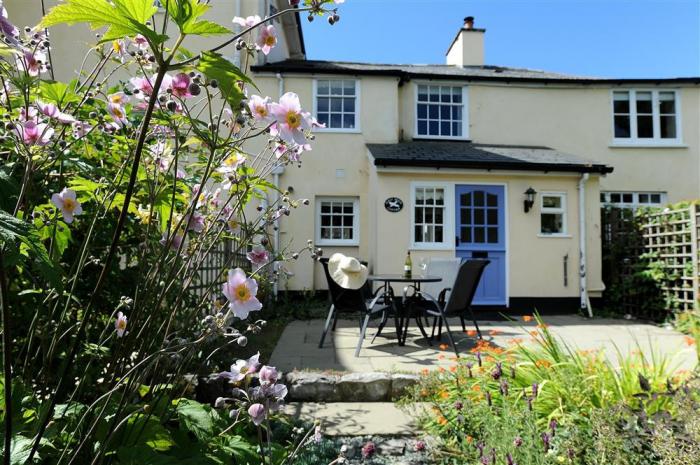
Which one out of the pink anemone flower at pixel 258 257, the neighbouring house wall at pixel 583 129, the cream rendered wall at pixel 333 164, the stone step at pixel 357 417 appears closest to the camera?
the pink anemone flower at pixel 258 257

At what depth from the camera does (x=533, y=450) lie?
71.0 inches

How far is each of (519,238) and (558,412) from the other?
6.71m

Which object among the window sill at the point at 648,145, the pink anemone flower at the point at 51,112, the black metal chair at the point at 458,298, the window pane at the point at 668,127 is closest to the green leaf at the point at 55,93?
the pink anemone flower at the point at 51,112

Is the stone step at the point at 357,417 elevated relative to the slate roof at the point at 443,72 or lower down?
lower down

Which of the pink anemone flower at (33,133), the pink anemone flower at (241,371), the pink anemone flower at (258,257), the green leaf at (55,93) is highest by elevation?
the green leaf at (55,93)

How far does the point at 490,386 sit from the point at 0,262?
2607 mm

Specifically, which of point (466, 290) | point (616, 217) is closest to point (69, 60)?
point (466, 290)

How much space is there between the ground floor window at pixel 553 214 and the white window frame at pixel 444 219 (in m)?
1.86

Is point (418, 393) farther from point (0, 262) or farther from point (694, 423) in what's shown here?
point (0, 262)

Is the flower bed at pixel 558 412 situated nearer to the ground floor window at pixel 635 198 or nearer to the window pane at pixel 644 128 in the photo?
the ground floor window at pixel 635 198

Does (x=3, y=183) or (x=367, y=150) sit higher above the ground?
(x=367, y=150)

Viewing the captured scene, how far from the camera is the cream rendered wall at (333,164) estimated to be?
31.7ft

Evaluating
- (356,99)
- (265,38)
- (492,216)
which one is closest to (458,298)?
(265,38)

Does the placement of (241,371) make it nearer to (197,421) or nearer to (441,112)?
(197,421)
